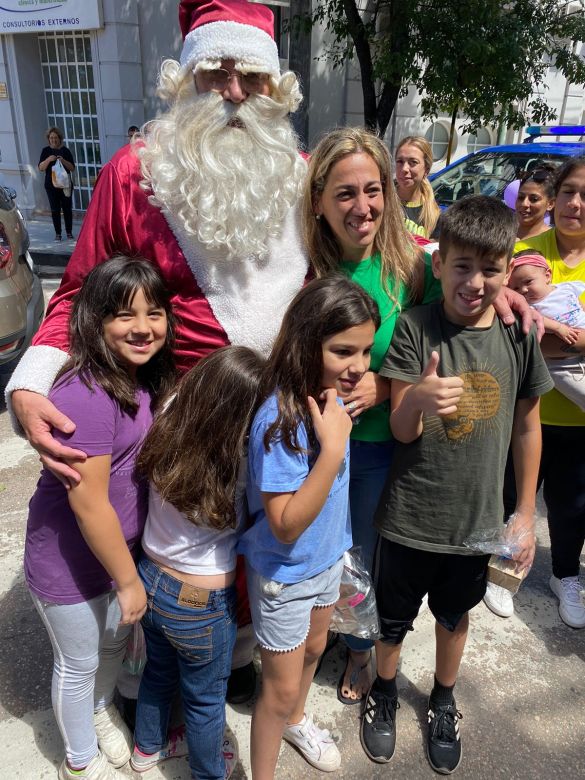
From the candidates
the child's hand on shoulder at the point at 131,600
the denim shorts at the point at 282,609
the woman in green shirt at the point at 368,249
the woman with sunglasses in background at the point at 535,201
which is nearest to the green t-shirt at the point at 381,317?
the woman in green shirt at the point at 368,249

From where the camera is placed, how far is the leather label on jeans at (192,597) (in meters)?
1.50

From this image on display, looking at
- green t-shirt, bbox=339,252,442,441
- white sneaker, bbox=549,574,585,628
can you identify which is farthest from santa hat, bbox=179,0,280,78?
white sneaker, bbox=549,574,585,628

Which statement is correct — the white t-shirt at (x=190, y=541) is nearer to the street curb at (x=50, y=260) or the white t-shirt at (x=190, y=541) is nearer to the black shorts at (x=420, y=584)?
the black shorts at (x=420, y=584)

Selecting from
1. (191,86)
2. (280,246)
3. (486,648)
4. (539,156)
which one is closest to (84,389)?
(280,246)

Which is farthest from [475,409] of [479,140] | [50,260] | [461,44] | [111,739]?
[479,140]

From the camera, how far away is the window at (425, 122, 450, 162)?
13.2m

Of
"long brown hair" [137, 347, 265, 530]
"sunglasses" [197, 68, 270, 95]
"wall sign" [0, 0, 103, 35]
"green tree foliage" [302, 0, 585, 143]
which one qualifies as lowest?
"long brown hair" [137, 347, 265, 530]

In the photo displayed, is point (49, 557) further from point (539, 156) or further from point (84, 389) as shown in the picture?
point (539, 156)

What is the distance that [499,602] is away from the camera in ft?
8.55

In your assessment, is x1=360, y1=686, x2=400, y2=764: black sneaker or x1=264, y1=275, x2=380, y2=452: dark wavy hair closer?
x1=264, y1=275, x2=380, y2=452: dark wavy hair

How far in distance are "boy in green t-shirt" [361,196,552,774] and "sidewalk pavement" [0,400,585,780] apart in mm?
203

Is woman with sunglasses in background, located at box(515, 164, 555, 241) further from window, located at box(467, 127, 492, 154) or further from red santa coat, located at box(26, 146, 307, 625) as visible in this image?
window, located at box(467, 127, 492, 154)

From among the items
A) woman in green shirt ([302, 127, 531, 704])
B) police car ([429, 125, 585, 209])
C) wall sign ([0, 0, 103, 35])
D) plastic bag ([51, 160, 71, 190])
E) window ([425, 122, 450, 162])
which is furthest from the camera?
window ([425, 122, 450, 162])

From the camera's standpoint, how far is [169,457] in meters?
1.46
